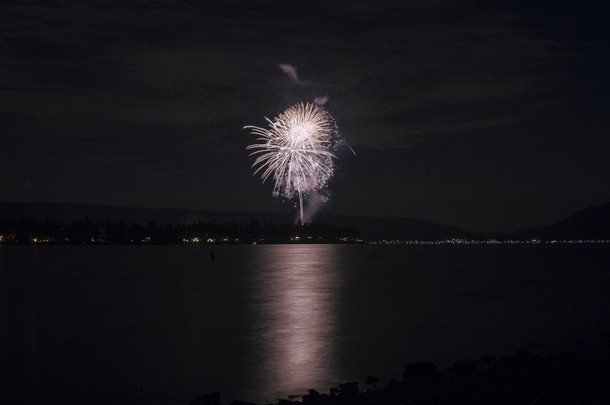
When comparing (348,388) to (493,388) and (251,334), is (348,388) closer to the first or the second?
(493,388)

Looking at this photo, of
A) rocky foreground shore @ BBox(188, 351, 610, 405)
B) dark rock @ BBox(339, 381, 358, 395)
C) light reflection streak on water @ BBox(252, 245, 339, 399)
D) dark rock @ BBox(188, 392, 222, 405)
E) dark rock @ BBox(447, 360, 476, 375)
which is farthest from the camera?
light reflection streak on water @ BBox(252, 245, 339, 399)

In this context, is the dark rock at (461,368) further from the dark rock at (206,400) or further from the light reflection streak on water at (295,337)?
the dark rock at (206,400)

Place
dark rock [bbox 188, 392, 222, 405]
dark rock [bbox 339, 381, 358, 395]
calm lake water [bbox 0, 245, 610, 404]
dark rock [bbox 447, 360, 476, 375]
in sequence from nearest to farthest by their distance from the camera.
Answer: dark rock [bbox 188, 392, 222, 405] < dark rock [bbox 339, 381, 358, 395] < dark rock [bbox 447, 360, 476, 375] < calm lake water [bbox 0, 245, 610, 404]

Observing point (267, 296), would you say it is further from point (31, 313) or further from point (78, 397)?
point (78, 397)

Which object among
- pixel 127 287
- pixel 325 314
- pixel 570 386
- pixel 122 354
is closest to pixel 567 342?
pixel 325 314

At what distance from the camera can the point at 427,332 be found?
1268 inches

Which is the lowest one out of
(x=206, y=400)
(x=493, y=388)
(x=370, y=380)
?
(x=370, y=380)

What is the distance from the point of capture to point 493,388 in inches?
557

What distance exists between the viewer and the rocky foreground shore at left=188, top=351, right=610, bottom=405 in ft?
43.3

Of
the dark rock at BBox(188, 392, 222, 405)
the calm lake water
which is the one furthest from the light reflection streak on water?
the dark rock at BBox(188, 392, 222, 405)

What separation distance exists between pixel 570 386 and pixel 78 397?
1291cm

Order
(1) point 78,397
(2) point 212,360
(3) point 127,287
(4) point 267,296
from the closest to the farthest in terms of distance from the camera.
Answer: (1) point 78,397, (2) point 212,360, (4) point 267,296, (3) point 127,287

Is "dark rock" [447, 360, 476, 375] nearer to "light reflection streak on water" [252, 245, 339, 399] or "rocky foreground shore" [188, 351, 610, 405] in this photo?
"rocky foreground shore" [188, 351, 610, 405]

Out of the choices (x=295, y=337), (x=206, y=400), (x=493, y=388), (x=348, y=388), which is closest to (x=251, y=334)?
(x=295, y=337)
